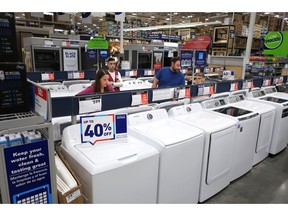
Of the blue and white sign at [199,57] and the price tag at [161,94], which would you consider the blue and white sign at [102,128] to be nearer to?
the price tag at [161,94]

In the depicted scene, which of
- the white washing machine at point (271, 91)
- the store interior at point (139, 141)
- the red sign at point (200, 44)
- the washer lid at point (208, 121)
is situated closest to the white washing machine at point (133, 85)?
the store interior at point (139, 141)

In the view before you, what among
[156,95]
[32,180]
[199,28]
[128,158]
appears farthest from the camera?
[199,28]

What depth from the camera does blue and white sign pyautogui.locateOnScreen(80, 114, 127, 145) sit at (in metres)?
1.98

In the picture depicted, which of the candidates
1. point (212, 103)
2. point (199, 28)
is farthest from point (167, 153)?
point (199, 28)

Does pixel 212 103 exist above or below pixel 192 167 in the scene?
above

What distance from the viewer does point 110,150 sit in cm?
198

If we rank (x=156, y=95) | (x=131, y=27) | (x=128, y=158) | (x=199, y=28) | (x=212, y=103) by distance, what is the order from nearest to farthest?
(x=128, y=158)
(x=156, y=95)
(x=212, y=103)
(x=131, y=27)
(x=199, y=28)

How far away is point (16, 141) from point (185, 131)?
1.58 meters

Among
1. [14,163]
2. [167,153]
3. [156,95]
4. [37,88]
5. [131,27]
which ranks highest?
[131,27]

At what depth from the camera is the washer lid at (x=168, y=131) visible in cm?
220

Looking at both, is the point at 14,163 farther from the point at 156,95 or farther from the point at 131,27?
the point at 131,27

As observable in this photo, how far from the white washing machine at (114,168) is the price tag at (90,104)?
238 millimetres

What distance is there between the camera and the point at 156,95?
2764mm

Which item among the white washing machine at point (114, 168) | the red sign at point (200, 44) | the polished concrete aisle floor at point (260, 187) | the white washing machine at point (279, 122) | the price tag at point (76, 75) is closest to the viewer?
the white washing machine at point (114, 168)
